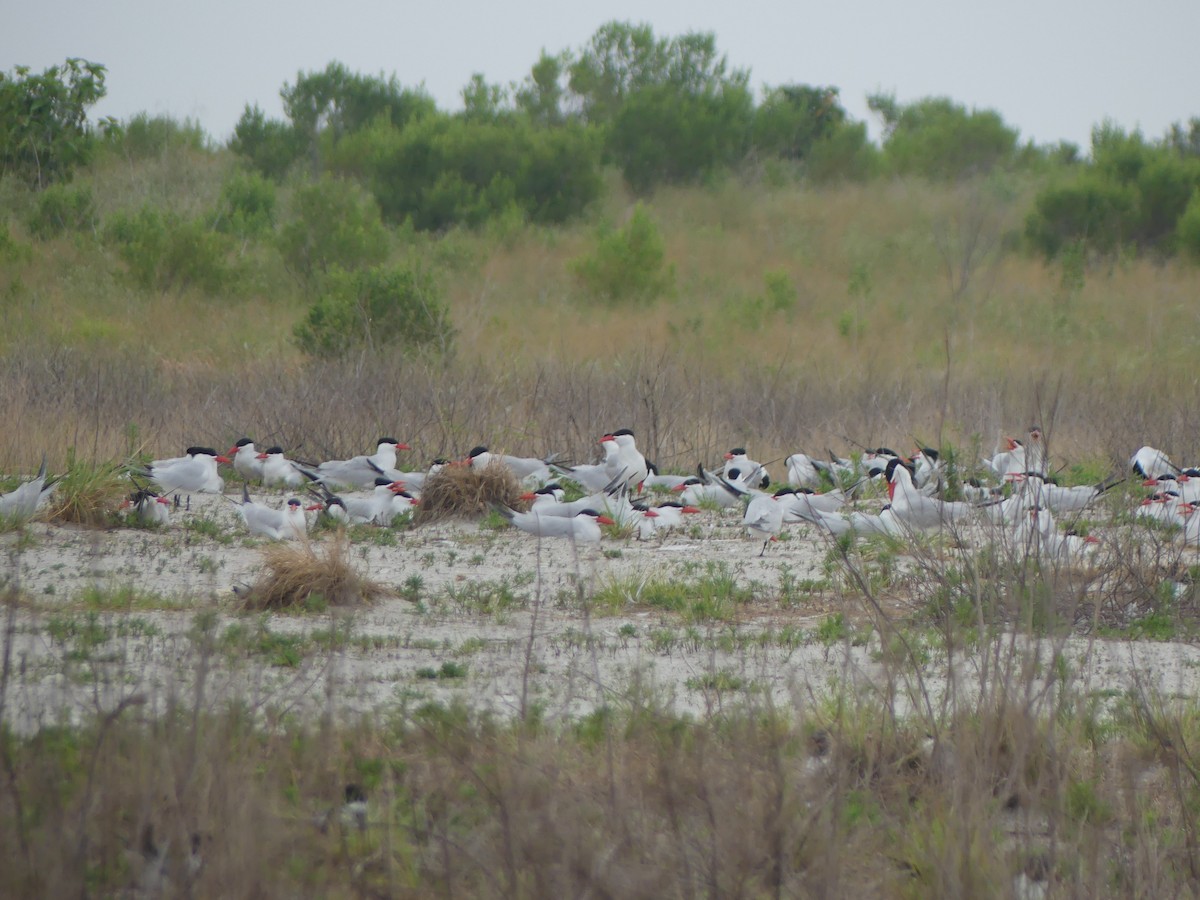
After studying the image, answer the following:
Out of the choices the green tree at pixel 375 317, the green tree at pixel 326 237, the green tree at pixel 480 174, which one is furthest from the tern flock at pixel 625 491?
the green tree at pixel 480 174

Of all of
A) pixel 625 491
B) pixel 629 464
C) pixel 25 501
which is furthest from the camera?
pixel 629 464

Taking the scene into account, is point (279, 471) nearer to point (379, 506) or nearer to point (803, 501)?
point (379, 506)

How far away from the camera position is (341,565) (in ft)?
19.2

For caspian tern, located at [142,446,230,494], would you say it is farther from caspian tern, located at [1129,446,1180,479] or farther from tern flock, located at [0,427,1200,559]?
caspian tern, located at [1129,446,1180,479]

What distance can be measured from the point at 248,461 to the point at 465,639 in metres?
5.26

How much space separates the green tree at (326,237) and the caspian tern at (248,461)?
39.1 ft

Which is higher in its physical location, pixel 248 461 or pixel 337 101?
pixel 337 101

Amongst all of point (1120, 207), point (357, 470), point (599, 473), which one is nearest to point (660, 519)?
point (599, 473)

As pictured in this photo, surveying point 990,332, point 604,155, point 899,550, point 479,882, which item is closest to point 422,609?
point 899,550

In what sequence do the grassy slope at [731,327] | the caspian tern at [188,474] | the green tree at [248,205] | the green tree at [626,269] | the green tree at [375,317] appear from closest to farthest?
the caspian tern at [188,474], the grassy slope at [731,327], the green tree at [375,317], the green tree at [626,269], the green tree at [248,205]

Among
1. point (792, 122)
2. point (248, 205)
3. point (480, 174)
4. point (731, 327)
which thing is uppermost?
point (792, 122)

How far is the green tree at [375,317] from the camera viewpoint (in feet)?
49.1

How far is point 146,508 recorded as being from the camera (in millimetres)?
7879

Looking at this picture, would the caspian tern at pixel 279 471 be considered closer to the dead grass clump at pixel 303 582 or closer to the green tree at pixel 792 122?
the dead grass clump at pixel 303 582
